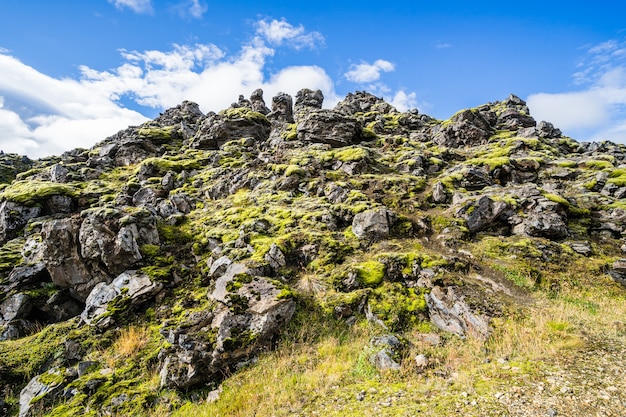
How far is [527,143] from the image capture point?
119 feet

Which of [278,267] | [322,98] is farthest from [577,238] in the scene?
[322,98]

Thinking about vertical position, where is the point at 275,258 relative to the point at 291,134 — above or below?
below

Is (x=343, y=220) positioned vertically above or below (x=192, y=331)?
above

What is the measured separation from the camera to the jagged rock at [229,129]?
44281mm

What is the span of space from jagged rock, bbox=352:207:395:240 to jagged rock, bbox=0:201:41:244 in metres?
26.2

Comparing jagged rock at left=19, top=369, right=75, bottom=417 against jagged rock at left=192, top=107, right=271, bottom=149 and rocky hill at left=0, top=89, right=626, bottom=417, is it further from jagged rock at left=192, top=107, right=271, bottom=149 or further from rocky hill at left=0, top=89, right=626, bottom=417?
jagged rock at left=192, top=107, right=271, bottom=149

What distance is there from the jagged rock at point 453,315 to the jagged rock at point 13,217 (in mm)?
29919

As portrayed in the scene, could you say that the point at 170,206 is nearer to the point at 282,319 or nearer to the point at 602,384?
the point at 282,319

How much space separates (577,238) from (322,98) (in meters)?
57.5

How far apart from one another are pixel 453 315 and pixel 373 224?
775 cm

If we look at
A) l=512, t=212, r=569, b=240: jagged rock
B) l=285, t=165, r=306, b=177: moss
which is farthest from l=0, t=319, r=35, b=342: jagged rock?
l=512, t=212, r=569, b=240: jagged rock

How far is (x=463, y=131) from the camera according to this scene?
4291 centimetres

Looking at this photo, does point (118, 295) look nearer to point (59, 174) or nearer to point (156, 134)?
point (59, 174)

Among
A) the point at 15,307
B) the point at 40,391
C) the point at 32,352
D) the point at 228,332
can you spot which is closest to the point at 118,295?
the point at 32,352
